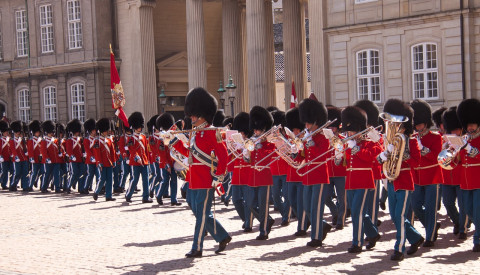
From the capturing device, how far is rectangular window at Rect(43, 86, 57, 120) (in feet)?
133

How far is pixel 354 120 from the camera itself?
10.9 metres

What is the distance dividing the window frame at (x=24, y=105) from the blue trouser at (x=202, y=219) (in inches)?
1280

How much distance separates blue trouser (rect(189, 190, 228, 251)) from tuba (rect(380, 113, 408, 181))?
2260 mm

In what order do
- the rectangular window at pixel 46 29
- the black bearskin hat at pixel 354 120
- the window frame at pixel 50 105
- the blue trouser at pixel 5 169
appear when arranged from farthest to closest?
1. the window frame at pixel 50 105
2. the rectangular window at pixel 46 29
3. the blue trouser at pixel 5 169
4. the black bearskin hat at pixel 354 120

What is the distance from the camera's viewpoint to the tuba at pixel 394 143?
10.1 m

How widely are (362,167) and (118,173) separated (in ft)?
40.9

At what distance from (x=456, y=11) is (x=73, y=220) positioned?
13.3 metres

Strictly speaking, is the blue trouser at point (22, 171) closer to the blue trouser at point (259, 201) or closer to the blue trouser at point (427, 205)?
the blue trouser at point (259, 201)

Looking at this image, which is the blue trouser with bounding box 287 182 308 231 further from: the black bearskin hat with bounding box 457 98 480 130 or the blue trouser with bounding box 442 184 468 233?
the black bearskin hat with bounding box 457 98 480 130

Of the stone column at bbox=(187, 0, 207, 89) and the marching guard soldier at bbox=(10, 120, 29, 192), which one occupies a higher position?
the stone column at bbox=(187, 0, 207, 89)

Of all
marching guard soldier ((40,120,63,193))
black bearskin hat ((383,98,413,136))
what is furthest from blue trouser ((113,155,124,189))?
black bearskin hat ((383,98,413,136))

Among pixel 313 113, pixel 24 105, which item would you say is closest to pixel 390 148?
pixel 313 113

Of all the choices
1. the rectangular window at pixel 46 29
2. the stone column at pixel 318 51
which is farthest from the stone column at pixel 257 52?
the rectangular window at pixel 46 29

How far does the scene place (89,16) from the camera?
1471 inches
